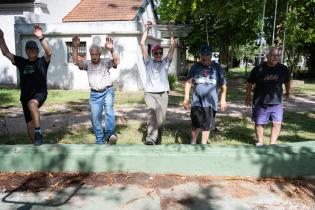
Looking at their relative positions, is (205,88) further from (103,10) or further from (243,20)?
(103,10)

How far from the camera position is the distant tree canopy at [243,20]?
6535 millimetres

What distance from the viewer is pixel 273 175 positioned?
15.5 feet

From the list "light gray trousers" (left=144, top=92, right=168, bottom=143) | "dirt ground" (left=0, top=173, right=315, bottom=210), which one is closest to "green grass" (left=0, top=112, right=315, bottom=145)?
"light gray trousers" (left=144, top=92, right=168, bottom=143)

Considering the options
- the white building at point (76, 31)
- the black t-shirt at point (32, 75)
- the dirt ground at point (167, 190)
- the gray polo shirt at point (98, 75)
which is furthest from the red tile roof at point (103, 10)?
the dirt ground at point (167, 190)

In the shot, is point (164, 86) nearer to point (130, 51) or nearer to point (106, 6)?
point (130, 51)

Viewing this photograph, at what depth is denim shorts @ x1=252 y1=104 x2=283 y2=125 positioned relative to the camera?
6.50 m

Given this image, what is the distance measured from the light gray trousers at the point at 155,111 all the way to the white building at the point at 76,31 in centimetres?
1333

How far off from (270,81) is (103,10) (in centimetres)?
1809

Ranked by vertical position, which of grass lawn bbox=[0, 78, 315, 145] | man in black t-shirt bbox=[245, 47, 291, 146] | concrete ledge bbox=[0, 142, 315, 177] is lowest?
grass lawn bbox=[0, 78, 315, 145]

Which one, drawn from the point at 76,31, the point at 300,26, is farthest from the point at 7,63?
the point at 300,26

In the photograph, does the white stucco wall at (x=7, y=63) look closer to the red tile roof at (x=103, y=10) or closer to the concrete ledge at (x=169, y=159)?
the red tile roof at (x=103, y=10)

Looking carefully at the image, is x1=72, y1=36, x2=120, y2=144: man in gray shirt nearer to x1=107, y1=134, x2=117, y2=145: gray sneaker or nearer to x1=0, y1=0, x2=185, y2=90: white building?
x1=107, y1=134, x2=117, y2=145: gray sneaker

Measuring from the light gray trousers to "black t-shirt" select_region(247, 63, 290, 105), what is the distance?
151cm

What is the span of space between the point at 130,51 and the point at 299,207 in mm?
16668
